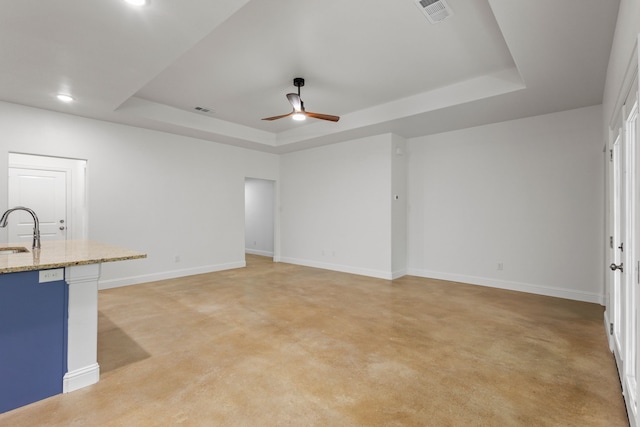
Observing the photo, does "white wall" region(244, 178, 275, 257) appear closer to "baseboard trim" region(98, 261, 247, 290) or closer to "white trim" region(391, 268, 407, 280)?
"baseboard trim" region(98, 261, 247, 290)

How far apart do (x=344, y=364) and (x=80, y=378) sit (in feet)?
6.39

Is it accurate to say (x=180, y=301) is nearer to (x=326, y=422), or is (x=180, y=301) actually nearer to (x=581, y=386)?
(x=326, y=422)

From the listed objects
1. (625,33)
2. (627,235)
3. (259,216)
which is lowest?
(627,235)

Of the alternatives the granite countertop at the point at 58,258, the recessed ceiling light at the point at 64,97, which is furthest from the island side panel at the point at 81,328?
the recessed ceiling light at the point at 64,97

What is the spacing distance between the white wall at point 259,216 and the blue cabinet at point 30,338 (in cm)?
660

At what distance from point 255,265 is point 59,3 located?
224 inches

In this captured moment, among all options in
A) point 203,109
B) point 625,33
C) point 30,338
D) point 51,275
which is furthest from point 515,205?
point 30,338

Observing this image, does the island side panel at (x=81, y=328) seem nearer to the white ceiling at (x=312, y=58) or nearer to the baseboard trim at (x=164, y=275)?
the white ceiling at (x=312, y=58)

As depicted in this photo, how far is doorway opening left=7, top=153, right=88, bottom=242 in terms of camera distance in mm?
4820

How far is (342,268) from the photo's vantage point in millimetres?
6473

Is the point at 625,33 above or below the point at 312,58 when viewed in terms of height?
below

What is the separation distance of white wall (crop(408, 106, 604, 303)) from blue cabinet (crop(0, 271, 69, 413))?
535cm

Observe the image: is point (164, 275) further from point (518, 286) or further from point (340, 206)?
point (518, 286)

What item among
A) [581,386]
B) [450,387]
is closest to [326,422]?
[450,387]
